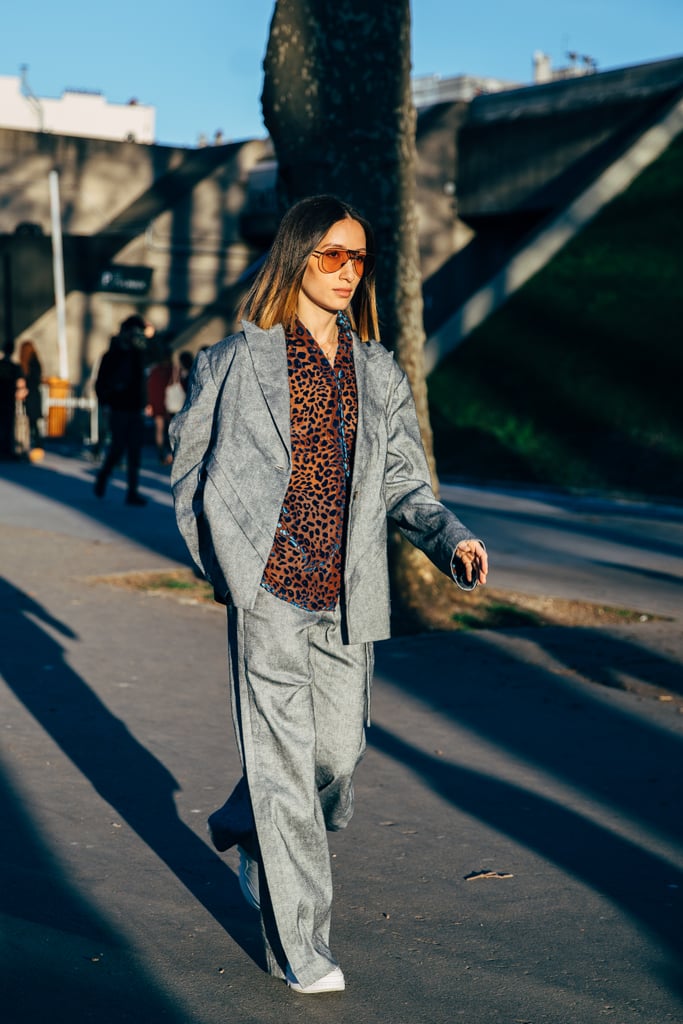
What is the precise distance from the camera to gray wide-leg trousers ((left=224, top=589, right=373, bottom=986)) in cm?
336

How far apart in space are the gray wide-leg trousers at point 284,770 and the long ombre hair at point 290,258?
0.71m

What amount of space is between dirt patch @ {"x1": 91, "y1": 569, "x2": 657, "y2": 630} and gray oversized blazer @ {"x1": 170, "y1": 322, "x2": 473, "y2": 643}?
4.79m

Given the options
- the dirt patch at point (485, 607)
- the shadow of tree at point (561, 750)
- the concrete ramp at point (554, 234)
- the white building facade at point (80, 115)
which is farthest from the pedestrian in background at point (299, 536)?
the white building facade at point (80, 115)

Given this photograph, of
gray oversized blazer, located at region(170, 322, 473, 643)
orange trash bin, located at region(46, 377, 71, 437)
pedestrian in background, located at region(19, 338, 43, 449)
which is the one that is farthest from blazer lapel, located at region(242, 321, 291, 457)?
orange trash bin, located at region(46, 377, 71, 437)

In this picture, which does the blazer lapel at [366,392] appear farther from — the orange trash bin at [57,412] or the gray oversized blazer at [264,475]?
the orange trash bin at [57,412]

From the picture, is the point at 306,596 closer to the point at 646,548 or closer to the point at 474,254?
the point at 646,548

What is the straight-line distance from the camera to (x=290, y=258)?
351 centimetres

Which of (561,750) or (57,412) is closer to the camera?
(561,750)

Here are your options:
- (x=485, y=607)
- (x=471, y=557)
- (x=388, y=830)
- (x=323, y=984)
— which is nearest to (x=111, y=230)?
(x=485, y=607)

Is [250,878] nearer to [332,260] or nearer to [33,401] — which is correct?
[332,260]

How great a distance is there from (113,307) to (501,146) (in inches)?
411

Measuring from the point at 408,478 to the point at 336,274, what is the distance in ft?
1.82

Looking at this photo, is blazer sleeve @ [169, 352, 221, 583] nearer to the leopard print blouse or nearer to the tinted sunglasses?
the leopard print blouse

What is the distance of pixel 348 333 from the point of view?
144 inches
